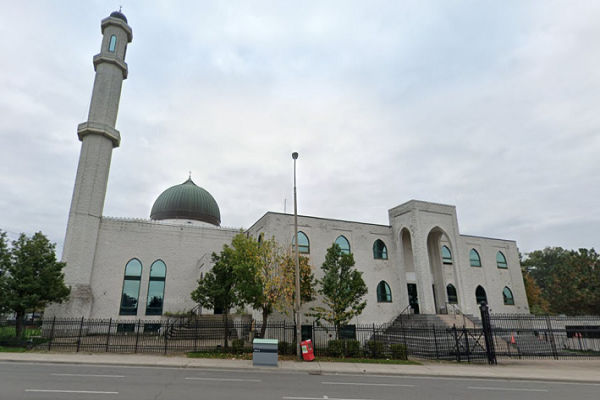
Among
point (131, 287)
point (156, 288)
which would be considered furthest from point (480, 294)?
point (131, 287)

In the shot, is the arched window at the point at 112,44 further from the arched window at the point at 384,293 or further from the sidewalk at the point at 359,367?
the arched window at the point at 384,293

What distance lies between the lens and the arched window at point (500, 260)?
1243 inches

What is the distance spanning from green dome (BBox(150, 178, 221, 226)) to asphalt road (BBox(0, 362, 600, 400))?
75.0 ft

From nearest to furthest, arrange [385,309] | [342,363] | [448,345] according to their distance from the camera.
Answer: [342,363] < [448,345] < [385,309]

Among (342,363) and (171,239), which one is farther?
(171,239)

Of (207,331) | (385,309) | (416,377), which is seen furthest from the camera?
(385,309)

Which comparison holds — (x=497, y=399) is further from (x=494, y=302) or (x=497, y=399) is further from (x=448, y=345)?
(x=494, y=302)

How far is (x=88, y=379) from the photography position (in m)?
11.0

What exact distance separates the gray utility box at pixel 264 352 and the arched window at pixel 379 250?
14.6 meters

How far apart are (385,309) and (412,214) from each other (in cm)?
793

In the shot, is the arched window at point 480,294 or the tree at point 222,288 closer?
the tree at point 222,288

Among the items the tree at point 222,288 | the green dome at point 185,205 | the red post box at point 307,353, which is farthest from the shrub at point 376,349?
the green dome at point 185,205

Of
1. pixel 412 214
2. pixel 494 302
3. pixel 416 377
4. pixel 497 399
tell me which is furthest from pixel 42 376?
pixel 494 302

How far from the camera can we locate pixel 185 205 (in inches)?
1423
